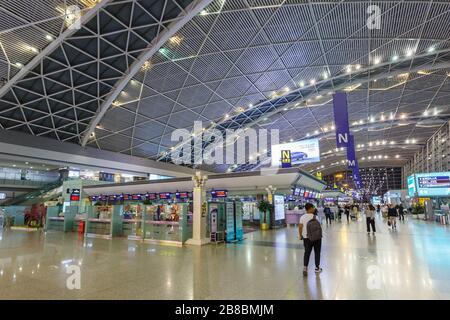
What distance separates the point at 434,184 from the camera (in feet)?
91.4

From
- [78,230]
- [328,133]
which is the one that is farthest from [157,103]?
[328,133]

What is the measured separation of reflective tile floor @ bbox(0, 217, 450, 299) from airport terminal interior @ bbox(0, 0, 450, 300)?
0.19 ft

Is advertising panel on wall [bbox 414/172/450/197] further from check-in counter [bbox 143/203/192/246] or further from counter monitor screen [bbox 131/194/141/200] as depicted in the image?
counter monitor screen [bbox 131/194/141/200]

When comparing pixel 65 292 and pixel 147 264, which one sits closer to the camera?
pixel 65 292

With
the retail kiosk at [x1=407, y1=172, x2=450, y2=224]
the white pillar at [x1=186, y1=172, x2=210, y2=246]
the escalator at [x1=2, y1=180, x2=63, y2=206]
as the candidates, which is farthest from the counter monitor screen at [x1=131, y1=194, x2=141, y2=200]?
the retail kiosk at [x1=407, y1=172, x2=450, y2=224]

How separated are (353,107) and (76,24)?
29.1m

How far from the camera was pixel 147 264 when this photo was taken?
26.0ft

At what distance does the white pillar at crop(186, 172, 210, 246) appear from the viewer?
12.1m

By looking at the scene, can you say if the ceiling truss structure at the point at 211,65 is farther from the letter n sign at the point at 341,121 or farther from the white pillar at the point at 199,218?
the white pillar at the point at 199,218

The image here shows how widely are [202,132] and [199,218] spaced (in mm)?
18859

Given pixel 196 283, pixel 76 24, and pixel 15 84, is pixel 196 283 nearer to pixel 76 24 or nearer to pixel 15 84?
pixel 76 24

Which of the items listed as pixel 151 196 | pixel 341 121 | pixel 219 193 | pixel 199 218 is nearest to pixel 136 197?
pixel 151 196

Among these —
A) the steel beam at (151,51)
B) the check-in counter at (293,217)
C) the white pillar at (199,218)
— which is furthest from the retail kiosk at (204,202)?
the steel beam at (151,51)
